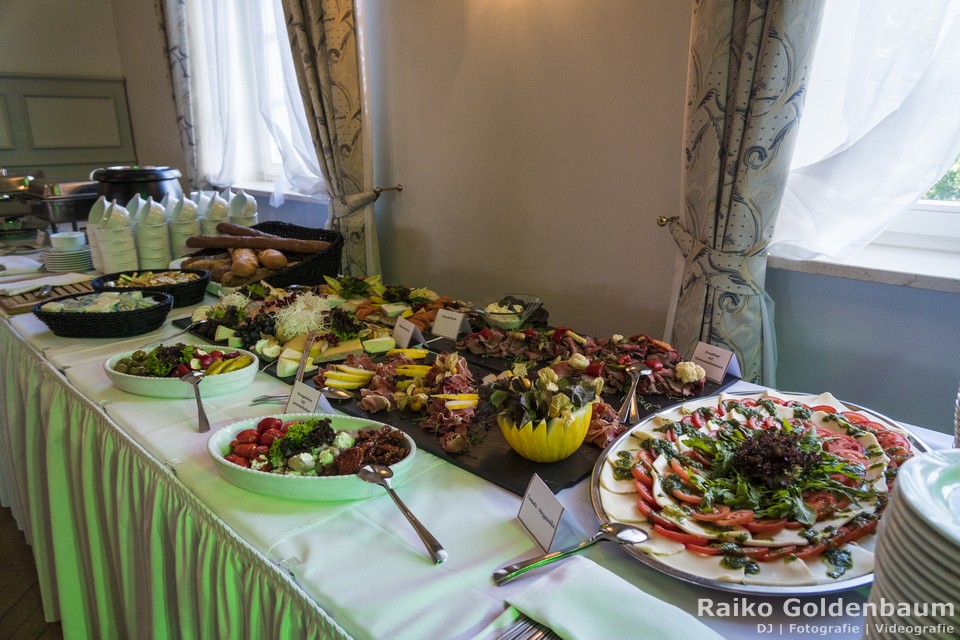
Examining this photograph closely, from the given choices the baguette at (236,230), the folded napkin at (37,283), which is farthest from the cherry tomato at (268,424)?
the folded napkin at (37,283)

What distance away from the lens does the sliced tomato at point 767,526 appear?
2.34ft

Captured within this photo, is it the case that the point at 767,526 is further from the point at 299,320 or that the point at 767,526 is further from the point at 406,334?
the point at 299,320

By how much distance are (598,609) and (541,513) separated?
0.15 metres

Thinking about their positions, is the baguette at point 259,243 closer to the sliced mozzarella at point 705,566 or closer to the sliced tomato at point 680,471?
the sliced tomato at point 680,471

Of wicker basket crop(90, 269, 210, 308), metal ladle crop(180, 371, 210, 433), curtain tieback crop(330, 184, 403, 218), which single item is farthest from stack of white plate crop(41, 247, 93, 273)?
metal ladle crop(180, 371, 210, 433)

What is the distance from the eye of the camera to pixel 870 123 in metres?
1.27

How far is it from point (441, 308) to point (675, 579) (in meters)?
1.02

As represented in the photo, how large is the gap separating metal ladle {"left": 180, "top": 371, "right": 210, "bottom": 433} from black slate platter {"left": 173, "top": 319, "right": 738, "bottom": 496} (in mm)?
225

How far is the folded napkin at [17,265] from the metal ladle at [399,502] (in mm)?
2041

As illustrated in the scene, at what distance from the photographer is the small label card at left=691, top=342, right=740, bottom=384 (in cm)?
122

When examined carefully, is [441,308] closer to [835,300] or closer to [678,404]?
[678,404]

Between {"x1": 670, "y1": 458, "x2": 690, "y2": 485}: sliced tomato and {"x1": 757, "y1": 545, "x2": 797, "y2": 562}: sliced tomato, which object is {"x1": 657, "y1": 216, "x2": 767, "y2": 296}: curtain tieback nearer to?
{"x1": 670, "y1": 458, "x2": 690, "y2": 485}: sliced tomato

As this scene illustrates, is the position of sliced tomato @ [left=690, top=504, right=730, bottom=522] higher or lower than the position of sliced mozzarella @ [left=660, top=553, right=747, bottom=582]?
higher

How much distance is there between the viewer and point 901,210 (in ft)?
4.17
